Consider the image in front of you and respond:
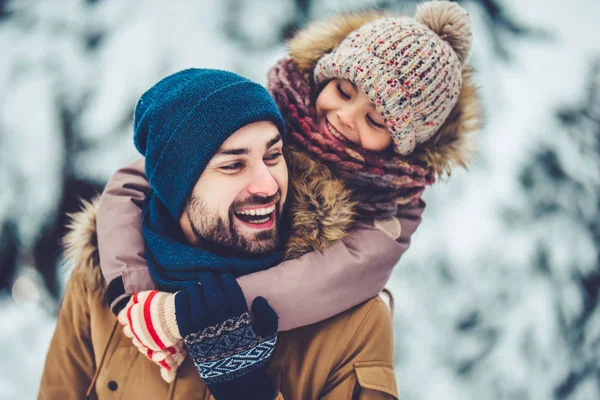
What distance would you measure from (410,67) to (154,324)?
0.96 m

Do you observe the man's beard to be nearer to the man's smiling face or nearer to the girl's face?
the man's smiling face

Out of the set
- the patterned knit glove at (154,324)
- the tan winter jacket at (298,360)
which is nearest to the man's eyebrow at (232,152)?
the patterned knit glove at (154,324)

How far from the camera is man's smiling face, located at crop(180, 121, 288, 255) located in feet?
3.63

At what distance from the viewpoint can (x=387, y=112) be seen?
49.0 inches

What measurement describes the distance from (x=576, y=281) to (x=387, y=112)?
7.07 feet

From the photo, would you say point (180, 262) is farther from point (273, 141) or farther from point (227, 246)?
point (273, 141)

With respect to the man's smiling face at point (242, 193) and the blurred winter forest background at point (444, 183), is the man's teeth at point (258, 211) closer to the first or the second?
the man's smiling face at point (242, 193)

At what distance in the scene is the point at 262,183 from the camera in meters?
1.10

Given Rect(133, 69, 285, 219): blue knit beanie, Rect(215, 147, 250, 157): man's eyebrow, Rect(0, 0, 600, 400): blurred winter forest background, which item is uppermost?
Rect(133, 69, 285, 219): blue knit beanie

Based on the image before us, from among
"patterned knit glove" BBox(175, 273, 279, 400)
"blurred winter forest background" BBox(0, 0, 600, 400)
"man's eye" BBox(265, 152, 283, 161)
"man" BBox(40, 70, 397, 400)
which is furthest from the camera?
"blurred winter forest background" BBox(0, 0, 600, 400)

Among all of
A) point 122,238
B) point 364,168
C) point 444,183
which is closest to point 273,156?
point 364,168

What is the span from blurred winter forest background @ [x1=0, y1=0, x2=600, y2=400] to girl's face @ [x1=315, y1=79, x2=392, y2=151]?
3.30ft

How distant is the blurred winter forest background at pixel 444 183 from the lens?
2.28 metres

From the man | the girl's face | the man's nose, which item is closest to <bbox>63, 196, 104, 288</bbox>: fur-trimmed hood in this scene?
the man
